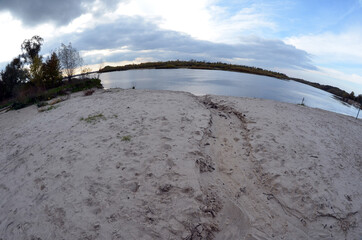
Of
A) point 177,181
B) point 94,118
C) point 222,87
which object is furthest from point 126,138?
point 222,87

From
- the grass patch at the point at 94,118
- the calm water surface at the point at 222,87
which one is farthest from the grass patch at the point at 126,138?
the calm water surface at the point at 222,87

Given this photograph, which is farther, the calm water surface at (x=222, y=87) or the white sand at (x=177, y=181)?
→ the calm water surface at (x=222, y=87)

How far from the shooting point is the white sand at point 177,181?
10.5 ft

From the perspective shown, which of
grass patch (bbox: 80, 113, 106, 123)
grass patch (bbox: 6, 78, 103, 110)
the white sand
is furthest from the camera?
grass patch (bbox: 6, 78, 103, 110)

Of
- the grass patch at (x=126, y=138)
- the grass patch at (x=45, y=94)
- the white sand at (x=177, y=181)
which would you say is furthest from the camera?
the grass patch at (x=45, y=94)

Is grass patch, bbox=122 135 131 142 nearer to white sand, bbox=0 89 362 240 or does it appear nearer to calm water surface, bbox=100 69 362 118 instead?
white sand, bbox=0 89 362 240

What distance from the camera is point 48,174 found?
4348 millimetres

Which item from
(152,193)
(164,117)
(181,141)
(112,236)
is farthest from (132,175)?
(164,117)

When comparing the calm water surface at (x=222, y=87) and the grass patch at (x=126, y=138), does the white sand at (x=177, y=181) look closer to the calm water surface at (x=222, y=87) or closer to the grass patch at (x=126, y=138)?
the grass patch at (x=126, y=138)

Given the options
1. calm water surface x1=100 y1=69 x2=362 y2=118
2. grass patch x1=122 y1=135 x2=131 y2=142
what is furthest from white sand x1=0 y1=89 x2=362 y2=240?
calm water surface x1=100 y1=69 x2=362 y2=118

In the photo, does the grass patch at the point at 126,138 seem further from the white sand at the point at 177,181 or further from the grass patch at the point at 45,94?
the grass patch at the point at 45,94

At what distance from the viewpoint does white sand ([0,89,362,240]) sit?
3.20 m

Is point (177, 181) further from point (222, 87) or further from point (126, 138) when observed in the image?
point (222, 87)

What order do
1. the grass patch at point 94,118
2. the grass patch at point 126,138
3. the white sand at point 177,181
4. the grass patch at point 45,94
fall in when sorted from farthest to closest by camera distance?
the grass patch at point 45,94 → the grass patch at point 94,118 → the grass patch at point 126,138 → the white sand at point 177,181
